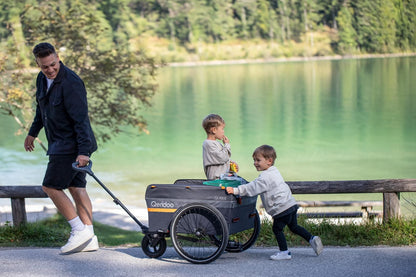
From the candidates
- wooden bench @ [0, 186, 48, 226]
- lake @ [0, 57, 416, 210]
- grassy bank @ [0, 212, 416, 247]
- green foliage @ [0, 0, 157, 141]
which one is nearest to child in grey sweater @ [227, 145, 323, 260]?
grassy bank @ [0, 212, 416, 247]

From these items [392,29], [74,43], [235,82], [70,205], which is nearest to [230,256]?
[70,205]

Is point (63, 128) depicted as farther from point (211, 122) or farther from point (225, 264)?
point (225, 264)

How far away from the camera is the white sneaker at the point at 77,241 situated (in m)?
5.14

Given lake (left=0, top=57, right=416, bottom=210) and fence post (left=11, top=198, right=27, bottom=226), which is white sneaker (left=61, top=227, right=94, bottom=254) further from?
lake (left=0, top=57, right=416, bottom=210)

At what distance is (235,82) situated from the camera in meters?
86.3

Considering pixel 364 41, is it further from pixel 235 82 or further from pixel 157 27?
pixel 157 27

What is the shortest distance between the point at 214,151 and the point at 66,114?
1.33 metres

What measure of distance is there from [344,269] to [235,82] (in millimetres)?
82411

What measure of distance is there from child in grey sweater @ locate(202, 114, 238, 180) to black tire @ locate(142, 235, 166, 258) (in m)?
0.71

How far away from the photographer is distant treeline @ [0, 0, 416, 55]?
260 ft

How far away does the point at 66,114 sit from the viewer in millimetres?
5082

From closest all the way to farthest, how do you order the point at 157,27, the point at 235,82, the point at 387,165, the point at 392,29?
the point at 387,165 < the point at 392,29 < the point at 235,82 < the point at 157,27

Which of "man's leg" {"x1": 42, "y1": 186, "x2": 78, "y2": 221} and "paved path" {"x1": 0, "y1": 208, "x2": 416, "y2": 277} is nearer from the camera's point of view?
"paved path" {"x1": 0, "y1": 208, "x2": 416, "y2": 277}

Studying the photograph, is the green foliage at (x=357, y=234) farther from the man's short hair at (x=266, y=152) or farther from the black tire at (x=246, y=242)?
the man's short hair at (x=266, y=152)
